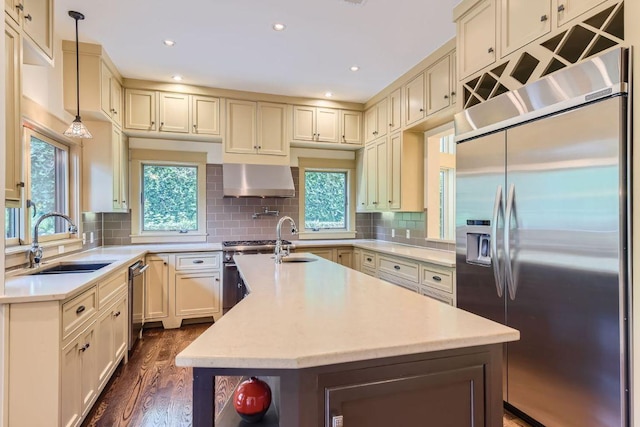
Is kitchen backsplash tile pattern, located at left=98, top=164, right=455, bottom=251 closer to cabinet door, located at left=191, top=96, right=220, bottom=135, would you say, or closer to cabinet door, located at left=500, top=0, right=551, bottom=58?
cabinet door, located at left=191, top=96, right=220, bottom=135

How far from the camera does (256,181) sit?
429 cm

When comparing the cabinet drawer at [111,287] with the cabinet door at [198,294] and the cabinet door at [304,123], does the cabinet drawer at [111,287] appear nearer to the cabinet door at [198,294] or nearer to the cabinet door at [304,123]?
the cabinet door at [198,294]

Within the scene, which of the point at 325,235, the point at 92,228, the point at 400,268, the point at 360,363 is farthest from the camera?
the point at 325,235

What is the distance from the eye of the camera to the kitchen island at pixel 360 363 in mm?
941

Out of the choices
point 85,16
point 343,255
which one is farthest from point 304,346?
point 343,255

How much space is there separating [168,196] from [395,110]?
3.00 metres

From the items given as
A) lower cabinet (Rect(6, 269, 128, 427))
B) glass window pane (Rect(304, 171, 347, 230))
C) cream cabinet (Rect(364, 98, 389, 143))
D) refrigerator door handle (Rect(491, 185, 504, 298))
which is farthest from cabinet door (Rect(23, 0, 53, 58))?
A: glass window pane (Rect(304, 171, 347, 230))

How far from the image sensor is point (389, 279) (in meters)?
3.67

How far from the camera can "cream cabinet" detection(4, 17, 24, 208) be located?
1.70 meters

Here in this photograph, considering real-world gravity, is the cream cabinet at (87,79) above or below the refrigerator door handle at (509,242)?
above

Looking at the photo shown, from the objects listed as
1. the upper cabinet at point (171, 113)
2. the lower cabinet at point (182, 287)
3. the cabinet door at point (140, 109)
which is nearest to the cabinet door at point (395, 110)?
the upper cabinet at point (171, 113)

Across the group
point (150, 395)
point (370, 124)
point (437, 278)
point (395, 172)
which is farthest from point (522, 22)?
point (150, 395)

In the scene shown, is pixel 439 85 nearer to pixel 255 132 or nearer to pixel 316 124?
pixel 316 124

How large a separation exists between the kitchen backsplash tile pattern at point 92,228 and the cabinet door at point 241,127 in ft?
5.38
